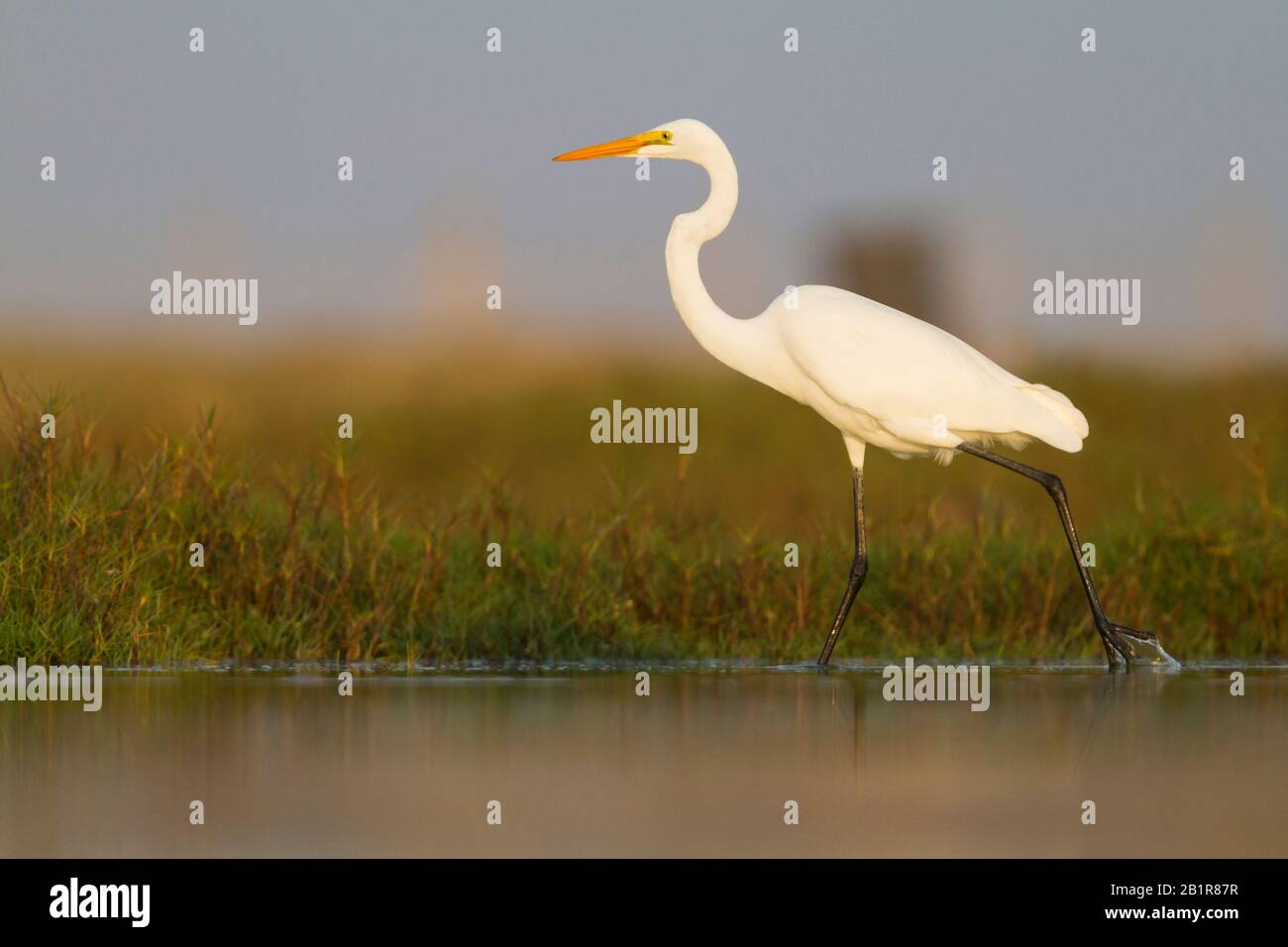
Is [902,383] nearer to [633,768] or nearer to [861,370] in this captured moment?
[861,370]

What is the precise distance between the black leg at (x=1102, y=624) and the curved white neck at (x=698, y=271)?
1.09 metres

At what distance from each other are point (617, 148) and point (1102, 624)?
2.97m

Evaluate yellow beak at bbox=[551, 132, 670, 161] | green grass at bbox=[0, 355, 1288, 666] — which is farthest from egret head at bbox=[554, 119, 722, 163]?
green grass at bbox=[0, 355, 1288, 666]

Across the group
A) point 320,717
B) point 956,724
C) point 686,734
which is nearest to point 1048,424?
point 956,724

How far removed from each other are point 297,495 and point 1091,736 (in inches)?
149

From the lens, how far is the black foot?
27.3 feet

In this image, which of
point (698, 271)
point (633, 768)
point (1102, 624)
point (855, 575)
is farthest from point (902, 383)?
point (633, 768)

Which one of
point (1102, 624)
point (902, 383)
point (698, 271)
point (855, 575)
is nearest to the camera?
point (1102, 624)

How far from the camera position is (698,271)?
29.1 ft

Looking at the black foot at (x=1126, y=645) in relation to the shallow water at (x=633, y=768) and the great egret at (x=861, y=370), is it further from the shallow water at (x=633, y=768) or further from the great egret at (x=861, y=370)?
the shallow water at (x=633, y=768)

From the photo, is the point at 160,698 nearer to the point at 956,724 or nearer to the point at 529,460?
the point at 956,724

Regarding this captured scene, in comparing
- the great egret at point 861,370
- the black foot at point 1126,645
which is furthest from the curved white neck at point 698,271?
the black foot at point 1126,645

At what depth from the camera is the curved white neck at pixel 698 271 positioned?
28.6ft

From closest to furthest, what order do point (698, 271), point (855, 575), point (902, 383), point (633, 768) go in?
point (633, 768)
point (902, 383)
point (855, 575)
point (698, 271)
